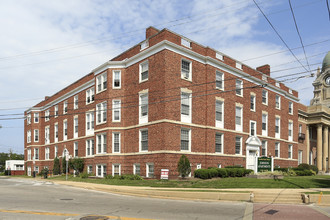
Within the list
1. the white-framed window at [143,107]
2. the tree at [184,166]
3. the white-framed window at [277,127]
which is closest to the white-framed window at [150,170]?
the tree at [184,166]

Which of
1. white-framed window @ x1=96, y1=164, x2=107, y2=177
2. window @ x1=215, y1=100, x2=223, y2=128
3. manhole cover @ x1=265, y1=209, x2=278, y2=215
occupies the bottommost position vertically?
white-framed window @ x1=96, y1=164, x2=107, y2=177

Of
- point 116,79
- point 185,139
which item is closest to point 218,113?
point 185,139

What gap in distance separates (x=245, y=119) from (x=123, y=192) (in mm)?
18464

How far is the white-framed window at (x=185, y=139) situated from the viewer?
2559 cm

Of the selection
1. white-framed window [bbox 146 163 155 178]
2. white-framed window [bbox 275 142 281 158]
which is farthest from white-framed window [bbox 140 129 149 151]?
white-framed window [bbox 275 142 281 158]

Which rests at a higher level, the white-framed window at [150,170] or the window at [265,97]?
the window at [265,97]

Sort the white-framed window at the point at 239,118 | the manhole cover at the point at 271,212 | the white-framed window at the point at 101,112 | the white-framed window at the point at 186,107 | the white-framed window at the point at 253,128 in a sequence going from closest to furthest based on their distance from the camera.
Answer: the manhole cover at the point at 271,212
the white-framed window at the point at 186,107
the white-framed window at the point at 101,112
the white-framed window at the point at 239,118
the white-framed window at the point at 253,128

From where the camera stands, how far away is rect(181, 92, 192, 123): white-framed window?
84.8 feet

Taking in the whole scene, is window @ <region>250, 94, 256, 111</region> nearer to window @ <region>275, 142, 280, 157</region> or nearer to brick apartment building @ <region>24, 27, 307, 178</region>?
brick apartment building @ <region>24, 27, 307, 178</region>

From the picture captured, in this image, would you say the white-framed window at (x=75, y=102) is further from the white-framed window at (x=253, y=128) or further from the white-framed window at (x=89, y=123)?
the white-framed window at (x=253, y=128)

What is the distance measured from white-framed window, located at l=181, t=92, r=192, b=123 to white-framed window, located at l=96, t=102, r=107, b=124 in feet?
28.7

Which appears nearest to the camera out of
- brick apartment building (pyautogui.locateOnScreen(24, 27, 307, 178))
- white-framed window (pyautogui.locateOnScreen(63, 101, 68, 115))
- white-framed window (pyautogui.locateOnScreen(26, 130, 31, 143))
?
brick apartment building (pyautogui.locateOnScreen(24, 27, 307, 178))

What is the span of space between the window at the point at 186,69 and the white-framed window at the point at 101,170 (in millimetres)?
11910

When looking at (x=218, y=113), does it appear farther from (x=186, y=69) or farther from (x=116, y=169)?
(x=116, y=169)
